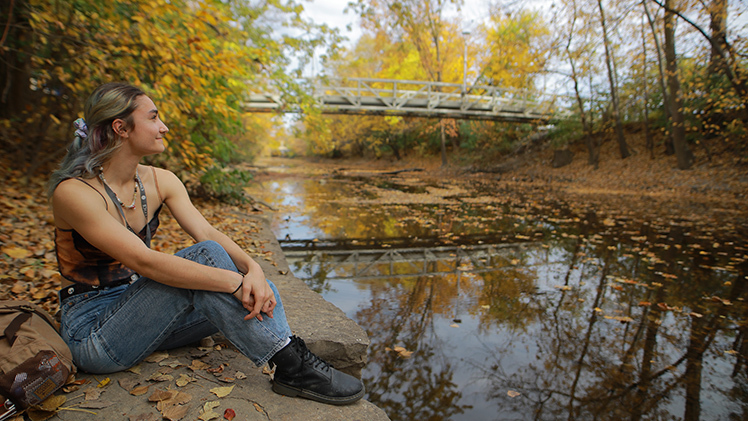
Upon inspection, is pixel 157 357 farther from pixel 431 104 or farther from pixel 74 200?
pixel 431 104

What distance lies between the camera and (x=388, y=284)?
13.8 ft

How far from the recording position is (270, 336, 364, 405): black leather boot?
175 cm

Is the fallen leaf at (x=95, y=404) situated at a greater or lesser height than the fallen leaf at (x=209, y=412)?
greater

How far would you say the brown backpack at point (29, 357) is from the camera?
134cm

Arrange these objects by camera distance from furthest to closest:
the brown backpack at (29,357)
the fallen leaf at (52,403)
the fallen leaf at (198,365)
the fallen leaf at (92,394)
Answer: the fallen leaf at (198,365) < the fallen leaf at (92,394) < the fallen leaf at (52,403) < the brown backpack at (29,357)

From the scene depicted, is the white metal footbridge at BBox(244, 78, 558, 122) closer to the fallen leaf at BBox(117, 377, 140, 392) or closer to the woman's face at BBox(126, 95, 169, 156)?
the woman's face at BBox(126, 95, 169, 156)

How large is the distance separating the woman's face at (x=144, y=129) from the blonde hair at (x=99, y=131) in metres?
0.02

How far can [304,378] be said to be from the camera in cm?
177

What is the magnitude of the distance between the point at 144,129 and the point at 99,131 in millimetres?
177

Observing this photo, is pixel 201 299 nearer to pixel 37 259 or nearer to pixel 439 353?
pixel 439 353

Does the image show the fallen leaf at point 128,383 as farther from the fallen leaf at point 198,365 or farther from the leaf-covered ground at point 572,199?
the leaf-covered ground at point 572,199

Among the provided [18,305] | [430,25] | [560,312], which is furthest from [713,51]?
[18,305]

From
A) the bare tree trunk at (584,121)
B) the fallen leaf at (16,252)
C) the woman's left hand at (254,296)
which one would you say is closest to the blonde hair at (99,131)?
the woman's left hand at (254,296)

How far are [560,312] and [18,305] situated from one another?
362 centimetres
